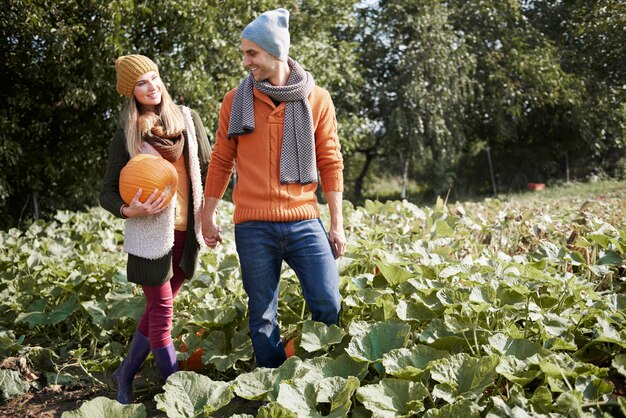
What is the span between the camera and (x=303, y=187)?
7.77 ft

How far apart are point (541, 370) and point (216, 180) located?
1406 millimetres

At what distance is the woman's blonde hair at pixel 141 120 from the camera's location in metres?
2.42

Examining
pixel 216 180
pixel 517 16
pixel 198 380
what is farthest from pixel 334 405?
pixel 517 16

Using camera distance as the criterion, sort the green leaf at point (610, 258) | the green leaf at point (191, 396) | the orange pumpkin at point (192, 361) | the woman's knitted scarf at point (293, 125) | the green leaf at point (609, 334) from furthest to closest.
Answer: the green leaf at point (610, 258), the orange pumpkin at point (192, 361), the woman's knitted scarf at point (293, 125), the green leaf at point (609, 334), the green leaf at point (191, 396)

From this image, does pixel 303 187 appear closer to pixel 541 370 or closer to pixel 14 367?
pixel 541 370

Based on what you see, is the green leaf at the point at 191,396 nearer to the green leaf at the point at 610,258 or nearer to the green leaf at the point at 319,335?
the green leaf at the point at 319,335

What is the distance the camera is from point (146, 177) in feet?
7.55

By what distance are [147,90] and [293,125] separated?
0.63m

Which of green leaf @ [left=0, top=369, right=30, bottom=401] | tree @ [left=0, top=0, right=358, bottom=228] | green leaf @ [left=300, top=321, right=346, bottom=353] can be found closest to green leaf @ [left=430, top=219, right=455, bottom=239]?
green leaf @ [left=300, top=321, right=346, bottom=353]

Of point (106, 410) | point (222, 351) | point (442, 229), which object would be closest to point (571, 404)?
point (106, 410)

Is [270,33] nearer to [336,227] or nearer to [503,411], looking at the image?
[336,227]

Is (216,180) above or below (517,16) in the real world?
below

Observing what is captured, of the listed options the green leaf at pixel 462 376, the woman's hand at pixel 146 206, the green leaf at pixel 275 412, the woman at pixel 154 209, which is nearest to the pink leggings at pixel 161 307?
the woman at pixel 154 209

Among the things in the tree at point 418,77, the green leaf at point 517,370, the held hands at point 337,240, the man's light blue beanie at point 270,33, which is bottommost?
the green leaf at point 517,370
